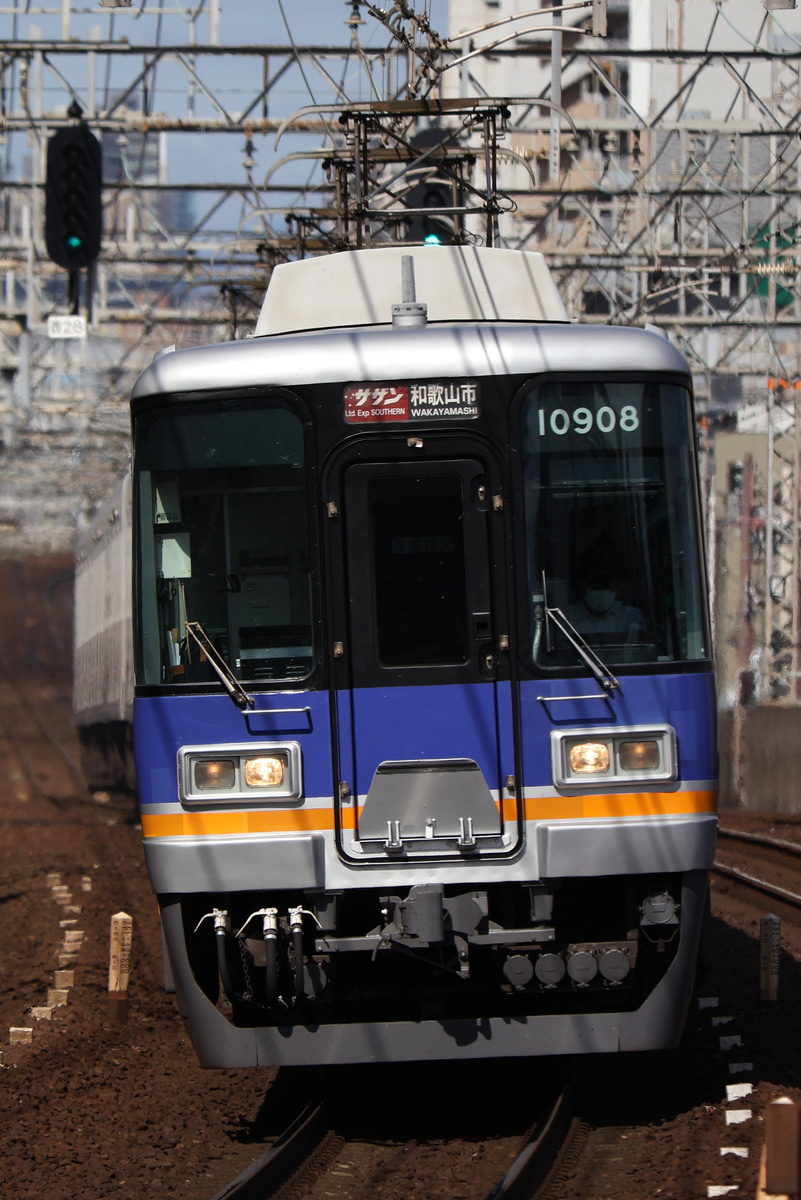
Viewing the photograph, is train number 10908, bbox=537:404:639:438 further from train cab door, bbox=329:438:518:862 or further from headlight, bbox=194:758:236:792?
headlight, bbox=194:758:236:792

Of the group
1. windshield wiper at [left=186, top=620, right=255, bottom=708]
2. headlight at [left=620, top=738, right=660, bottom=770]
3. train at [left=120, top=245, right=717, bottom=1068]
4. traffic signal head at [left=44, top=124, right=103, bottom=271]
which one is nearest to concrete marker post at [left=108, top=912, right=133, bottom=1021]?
train at [left=120, top=245, right=717, bottom=1068]

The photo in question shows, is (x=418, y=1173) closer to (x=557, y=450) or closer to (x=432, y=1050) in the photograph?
(x=432, y=1050)

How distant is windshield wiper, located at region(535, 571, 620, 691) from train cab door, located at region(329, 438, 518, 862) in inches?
6.8

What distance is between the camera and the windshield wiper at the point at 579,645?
238 inches

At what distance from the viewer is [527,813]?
6047mm

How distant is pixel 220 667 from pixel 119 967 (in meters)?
3.74

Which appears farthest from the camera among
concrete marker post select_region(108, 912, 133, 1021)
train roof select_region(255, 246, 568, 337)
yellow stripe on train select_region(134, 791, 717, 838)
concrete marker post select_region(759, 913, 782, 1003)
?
concrete marker post select_region(108, 912, 133, 1021)

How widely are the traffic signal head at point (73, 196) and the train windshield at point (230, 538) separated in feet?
31.7

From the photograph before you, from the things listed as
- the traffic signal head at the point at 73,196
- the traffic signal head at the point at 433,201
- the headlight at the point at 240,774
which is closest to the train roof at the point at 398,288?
the headlight at the point at 240,774

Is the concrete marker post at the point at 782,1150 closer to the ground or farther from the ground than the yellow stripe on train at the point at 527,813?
closer to the ground

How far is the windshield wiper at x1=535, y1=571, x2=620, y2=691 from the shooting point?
238 inches

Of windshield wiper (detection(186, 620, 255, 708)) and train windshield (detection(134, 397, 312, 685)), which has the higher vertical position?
train windshield (detection(134, 397, 312, 685))

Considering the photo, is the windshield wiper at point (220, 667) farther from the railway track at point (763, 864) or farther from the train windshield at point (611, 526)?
the railway track at point (763, 864)

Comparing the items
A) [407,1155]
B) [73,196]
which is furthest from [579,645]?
[73,196]
